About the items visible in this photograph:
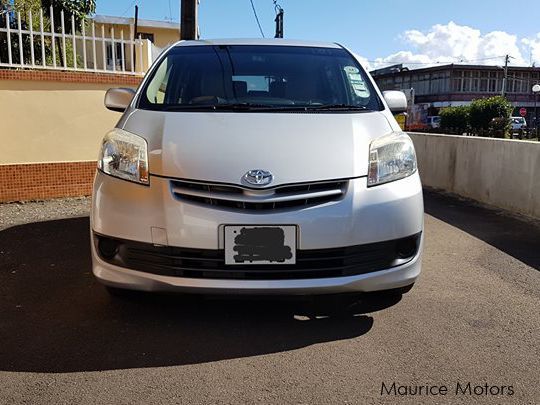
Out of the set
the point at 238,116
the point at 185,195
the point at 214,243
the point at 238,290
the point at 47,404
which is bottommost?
the point at 47,404

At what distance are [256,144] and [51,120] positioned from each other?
4870mm

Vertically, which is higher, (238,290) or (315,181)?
(315,181)

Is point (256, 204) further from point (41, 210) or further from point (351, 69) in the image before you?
point (41, 210)

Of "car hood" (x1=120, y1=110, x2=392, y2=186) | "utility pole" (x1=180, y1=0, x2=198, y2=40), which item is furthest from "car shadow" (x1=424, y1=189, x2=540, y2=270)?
"utility pole" (x1=180, y1=0, x2=198, y2=40)

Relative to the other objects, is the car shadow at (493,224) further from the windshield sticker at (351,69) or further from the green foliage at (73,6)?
the green foliage at (73,6)

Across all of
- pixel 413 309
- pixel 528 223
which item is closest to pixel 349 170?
pixel 413 309

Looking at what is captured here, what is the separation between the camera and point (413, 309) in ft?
11.6

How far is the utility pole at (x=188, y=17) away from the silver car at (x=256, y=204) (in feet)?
22.6

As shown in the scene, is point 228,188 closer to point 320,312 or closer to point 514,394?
point 320,312

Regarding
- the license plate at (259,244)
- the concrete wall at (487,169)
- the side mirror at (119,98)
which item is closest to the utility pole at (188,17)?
the concrete wall at (487,169)

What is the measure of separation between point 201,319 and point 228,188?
0.95 meters

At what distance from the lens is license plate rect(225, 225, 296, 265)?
278 cm

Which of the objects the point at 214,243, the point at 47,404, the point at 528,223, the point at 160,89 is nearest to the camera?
the point at 47,404

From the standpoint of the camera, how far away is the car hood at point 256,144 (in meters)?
2.87
